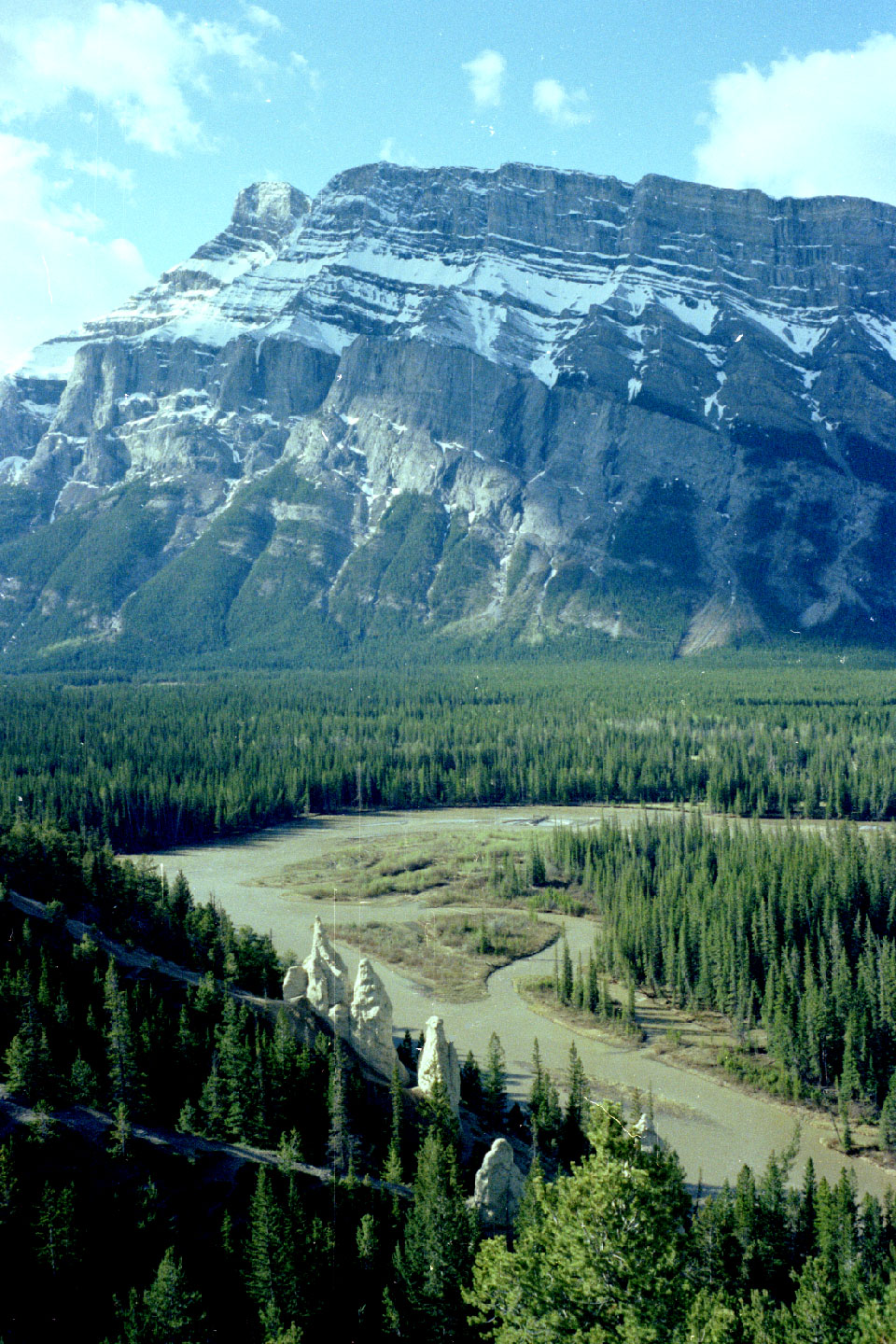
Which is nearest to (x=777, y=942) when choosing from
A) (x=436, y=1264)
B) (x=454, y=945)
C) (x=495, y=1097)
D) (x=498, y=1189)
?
(x=454, y=945)

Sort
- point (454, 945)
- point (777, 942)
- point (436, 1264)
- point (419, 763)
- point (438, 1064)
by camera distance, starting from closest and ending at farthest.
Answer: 1. point (436, 1264)
2. point (438, 1064)
3. point (777, 942)
4. point (454, 945)
5. point (419, 763)

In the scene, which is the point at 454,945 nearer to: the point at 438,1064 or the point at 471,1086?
the point at 471,1086

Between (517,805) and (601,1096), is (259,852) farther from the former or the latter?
(601,1096)

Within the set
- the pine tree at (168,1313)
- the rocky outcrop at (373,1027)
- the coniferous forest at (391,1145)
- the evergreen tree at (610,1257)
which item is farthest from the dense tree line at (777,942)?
the evergreen tree at (610,1257)

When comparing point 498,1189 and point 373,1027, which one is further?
point 373,1027

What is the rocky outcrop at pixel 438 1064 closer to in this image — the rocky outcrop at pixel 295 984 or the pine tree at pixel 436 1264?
the rocky outcrop at pixel 295 984

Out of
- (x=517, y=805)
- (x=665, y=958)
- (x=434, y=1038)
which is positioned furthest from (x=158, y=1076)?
(x=517, y=805)

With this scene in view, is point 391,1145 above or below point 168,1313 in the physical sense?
below
